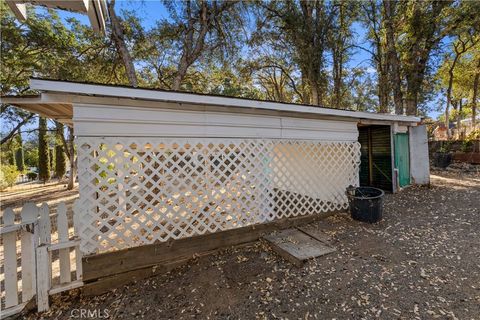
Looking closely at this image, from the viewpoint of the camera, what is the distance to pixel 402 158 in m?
6.55

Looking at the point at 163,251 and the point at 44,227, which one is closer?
the point at 44,227

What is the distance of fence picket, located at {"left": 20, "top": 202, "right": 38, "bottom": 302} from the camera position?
2.24 meters

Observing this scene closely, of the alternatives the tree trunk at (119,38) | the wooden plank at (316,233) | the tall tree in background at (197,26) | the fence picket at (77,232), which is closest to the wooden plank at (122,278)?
the fence picket at (77,232)

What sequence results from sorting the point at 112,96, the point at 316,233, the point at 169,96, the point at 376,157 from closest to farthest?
the point at 112,96, the point at 169,96, the point at 316,233, the point at 376,157

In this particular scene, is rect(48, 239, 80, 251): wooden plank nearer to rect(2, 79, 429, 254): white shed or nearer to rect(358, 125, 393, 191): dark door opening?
rect(2, 79, 429, 254): white shed

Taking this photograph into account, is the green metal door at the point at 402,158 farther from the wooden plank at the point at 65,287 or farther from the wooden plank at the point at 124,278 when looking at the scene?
the wooden plank at the point at 65,287

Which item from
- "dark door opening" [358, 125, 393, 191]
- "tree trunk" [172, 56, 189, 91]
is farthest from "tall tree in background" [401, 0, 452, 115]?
"tree trunk" [172, 56, 189, 91]

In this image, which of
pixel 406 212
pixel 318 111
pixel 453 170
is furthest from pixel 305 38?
pixel 453 170

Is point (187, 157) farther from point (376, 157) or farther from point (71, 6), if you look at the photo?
point (376, 157)

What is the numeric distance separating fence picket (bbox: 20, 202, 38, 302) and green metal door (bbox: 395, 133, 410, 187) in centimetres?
807

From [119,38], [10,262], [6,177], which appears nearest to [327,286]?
[10,262]

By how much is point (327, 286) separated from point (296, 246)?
0.80 m

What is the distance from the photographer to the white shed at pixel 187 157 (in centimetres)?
261

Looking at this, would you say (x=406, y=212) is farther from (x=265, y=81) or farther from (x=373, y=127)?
(x=265, y=81)
